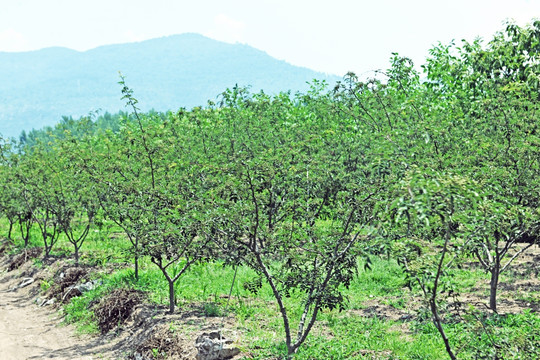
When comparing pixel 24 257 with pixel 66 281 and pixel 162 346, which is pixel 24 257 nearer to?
pixel 66 281

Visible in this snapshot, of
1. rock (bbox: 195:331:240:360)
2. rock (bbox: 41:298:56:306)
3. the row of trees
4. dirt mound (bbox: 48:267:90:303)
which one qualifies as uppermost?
the row of trees

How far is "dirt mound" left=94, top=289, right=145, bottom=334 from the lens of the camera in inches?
523

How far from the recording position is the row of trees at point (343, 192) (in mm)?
6254

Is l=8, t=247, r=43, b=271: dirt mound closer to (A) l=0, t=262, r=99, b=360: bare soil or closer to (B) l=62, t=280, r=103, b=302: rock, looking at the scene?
(A) l=0, t=262, r=99, b=360: bare soil

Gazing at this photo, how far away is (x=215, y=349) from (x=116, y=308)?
4.86 metres

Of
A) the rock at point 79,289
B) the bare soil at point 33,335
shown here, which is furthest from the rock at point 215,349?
the rock at point 79,289

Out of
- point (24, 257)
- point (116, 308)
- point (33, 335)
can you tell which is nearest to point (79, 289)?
point (33, 335)

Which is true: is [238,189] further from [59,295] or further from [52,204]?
[52,204]

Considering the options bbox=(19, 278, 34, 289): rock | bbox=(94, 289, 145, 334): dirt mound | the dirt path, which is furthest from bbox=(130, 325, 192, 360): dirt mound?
bbox=(19, 278, 34, 289): rock

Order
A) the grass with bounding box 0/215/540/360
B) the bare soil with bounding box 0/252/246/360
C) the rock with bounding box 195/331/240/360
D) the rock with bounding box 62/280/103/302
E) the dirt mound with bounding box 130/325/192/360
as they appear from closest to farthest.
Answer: the grass with bounding box 0/215/540/360, the rock with bounding box 195/331/240/360, the dirt mound with bounding box 130/325/192/360, the bare soil with bounding box 0/252/246/360, the rock with bounding box 62/280/103/302

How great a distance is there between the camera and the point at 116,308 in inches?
533

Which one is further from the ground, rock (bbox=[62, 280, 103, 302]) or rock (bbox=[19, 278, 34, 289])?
rock (bbox=[62, 280, 103, 302])

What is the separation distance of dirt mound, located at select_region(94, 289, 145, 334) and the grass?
33cm

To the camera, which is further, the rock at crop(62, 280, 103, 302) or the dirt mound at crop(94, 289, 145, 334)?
the rock at crop(62, 280, 103, 302)
